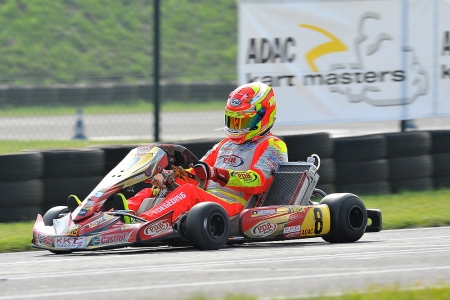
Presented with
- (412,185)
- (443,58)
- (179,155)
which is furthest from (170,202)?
(443,58)

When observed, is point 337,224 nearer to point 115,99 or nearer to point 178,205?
point 178,205

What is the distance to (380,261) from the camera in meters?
6.41

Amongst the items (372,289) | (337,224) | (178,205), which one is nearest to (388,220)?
(337,224)

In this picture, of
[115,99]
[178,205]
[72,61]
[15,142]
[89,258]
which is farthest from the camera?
[115,99]

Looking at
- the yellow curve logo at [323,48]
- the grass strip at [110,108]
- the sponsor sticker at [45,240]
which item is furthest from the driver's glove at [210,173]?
the grass strip at [110,108]

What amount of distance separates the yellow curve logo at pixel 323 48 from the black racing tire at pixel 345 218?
13.1 ft

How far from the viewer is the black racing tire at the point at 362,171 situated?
1084cm

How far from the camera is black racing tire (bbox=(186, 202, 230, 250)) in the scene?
711cm

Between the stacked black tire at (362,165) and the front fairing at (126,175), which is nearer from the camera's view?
the front fairing at (126,175)

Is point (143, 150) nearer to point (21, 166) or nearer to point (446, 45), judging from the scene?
point (21, 166)

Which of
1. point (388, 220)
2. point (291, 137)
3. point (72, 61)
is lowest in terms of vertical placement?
point (388, 220)

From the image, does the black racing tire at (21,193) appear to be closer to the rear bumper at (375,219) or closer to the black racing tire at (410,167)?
the rear bumper at (375,219)

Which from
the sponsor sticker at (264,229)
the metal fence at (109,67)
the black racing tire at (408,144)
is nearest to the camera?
the sponsor sticker at (264,229)

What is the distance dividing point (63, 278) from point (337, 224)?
9.40 feet
